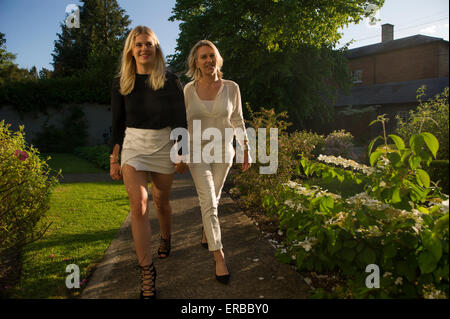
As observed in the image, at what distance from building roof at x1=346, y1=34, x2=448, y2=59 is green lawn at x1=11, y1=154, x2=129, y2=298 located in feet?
92.9

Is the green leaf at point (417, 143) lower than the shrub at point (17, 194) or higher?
higher

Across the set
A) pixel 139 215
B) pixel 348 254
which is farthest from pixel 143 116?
pixel 348 254

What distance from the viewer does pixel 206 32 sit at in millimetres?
16047

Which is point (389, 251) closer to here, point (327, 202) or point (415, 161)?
point (327, 202)

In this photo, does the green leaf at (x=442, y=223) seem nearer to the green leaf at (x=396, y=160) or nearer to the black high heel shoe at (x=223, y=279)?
the green leaf at (x=396, y=160)

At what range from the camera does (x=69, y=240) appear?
4.33 meters

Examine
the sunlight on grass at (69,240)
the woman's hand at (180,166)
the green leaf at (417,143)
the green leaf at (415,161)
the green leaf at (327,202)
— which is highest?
the green leaf at (417,143)

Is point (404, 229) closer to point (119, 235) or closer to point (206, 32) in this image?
point (119, 235)

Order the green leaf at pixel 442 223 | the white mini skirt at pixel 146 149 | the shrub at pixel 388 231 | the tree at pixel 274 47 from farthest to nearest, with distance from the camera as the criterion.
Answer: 1. the tree at pixel 274 47
2. the white mini skirt at pixel 146 149
3. the shrub at pixel 388 231
4. the green leaf at pixel 442 223

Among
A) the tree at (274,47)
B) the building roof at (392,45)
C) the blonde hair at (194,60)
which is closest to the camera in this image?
the blonde hair at (194,60)

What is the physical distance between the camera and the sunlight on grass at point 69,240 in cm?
305

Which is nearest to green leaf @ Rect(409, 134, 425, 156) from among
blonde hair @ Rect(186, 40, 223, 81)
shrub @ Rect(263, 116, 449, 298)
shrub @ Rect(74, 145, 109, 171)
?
shrub @ Rect(263, 116, 449, 298)

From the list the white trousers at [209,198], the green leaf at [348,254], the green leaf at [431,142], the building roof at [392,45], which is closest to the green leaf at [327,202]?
the green leaf at [348,254]
